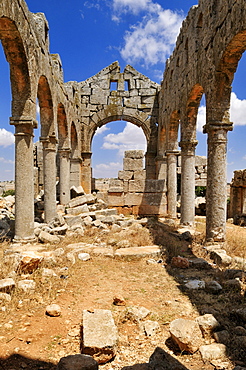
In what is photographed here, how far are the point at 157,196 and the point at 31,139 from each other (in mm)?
6466

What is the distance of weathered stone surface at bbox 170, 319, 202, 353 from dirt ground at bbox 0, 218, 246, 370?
81mm

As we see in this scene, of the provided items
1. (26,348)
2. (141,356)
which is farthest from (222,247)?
(26,348)

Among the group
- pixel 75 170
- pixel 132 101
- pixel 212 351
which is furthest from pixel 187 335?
pixel 132 101

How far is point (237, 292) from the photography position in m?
4.04

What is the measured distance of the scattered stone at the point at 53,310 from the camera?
3316mm

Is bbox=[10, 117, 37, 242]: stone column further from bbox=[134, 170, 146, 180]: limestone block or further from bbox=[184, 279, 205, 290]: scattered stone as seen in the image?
bbox=[134, 170, 146, 180]: limestone block

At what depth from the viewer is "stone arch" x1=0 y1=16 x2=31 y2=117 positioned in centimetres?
618

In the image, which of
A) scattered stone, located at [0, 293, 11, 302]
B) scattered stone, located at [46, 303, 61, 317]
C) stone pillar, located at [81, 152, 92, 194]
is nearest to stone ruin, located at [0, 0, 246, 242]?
stone pillar, located at [81, 152, 92, 194]

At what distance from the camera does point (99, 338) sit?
2.68 meters

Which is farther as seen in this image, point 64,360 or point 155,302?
point 155,302

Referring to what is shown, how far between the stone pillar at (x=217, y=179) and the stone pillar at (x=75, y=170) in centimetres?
1063

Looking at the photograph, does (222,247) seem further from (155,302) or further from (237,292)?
(155,302)

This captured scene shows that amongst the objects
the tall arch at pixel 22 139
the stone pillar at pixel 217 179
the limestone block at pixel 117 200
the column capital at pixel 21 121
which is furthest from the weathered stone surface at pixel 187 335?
the limestone block at pixel 117 200

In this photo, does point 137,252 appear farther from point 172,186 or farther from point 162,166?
point 162,166
